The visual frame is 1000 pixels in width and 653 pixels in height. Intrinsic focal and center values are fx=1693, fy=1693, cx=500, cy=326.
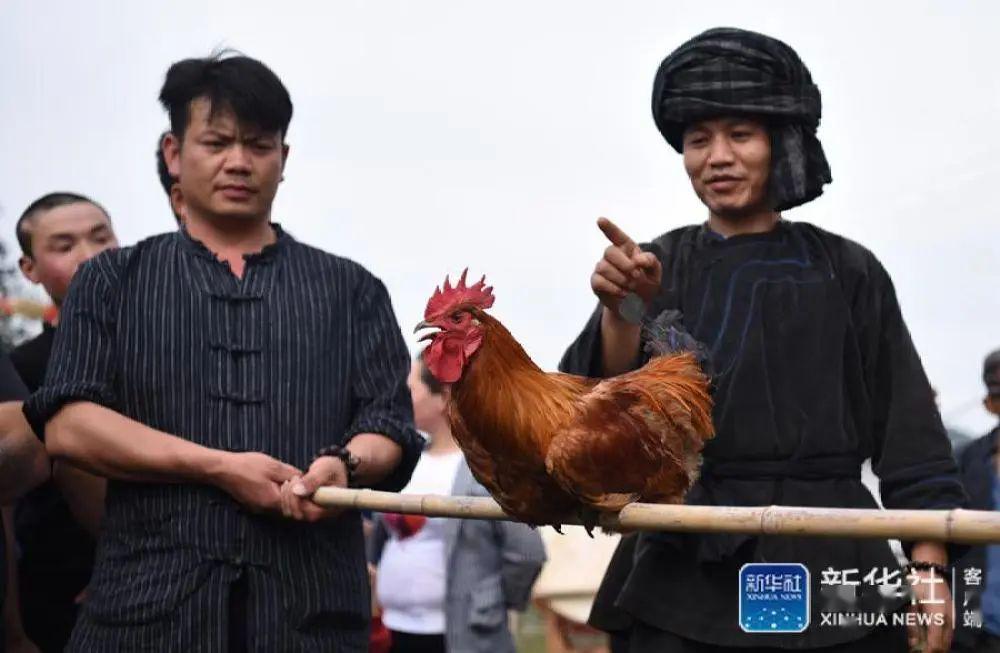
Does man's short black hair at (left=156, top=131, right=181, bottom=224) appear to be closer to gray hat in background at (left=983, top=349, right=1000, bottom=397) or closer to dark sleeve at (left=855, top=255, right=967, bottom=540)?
dark sleeve at (left=855, top=255, right=967, bottom=540)

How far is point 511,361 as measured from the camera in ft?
10.2

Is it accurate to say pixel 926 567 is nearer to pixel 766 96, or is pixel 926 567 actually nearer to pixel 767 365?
pixel 767 365

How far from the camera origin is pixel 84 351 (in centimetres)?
354

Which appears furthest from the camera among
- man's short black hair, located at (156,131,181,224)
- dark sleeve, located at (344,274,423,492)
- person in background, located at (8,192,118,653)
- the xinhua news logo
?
man's short black hair, located at (156,131,181,224)

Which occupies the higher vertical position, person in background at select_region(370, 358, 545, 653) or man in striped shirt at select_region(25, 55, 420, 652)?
man in striped shirt at select_region(25, 55, 420, 652)

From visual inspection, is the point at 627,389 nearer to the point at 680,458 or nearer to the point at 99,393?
the point at 680,458

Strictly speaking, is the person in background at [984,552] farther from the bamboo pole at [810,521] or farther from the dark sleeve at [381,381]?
the bamboo pole at [810,521]

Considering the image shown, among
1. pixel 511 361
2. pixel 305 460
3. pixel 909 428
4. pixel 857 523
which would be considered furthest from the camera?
pixel 305 460

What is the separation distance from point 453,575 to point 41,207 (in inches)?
80.7

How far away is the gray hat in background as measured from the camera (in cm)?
707

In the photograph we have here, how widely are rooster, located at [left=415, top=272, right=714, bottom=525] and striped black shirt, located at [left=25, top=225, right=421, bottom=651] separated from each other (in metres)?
0.60

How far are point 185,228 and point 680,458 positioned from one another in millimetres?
1321

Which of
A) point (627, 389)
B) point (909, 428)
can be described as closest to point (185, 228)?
point (627, 389)

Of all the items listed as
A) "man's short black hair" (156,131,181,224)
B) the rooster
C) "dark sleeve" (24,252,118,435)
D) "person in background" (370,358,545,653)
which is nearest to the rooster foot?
the rooster
